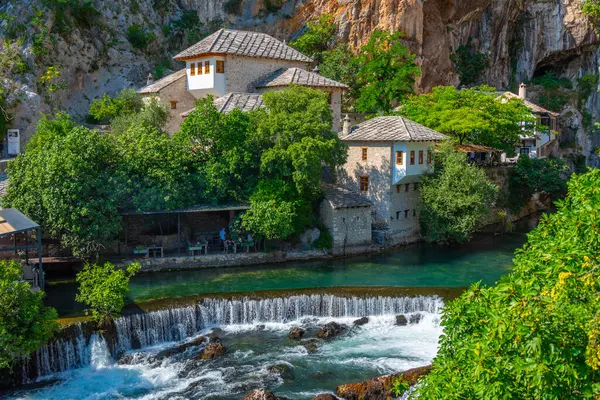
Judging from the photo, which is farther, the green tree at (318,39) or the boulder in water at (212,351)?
the green tree at (318,39)

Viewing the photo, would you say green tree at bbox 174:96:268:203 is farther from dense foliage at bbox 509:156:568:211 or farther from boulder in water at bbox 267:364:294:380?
dense foliage at bbox 509:156:568:211

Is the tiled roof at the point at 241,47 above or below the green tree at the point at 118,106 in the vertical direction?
above

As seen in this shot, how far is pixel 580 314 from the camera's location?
8648 mm

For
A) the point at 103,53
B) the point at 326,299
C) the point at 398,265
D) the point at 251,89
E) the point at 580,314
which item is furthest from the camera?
the point at 103,53

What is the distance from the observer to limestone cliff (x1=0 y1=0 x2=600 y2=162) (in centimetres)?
4725

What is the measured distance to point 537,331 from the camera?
26.6 feet

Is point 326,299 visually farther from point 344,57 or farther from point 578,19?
point 578,19

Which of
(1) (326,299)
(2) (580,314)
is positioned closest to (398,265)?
(1) (326,299)

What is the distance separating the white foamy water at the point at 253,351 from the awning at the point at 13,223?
473 cm

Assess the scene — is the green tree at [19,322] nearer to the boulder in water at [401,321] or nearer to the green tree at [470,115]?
the boulder in water at [401,321]

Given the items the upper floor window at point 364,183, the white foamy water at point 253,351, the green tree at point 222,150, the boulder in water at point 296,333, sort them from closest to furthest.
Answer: the white foamy water at point 253,351 < the boulder in water at point 296,333 < the green tree at point 222,150 < the upper floor window at point 364,183

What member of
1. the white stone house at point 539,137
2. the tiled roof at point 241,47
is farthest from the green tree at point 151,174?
the white stone house at point 539,137

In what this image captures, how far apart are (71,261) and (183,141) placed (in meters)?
8.21

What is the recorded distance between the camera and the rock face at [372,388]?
1805 centimetres
